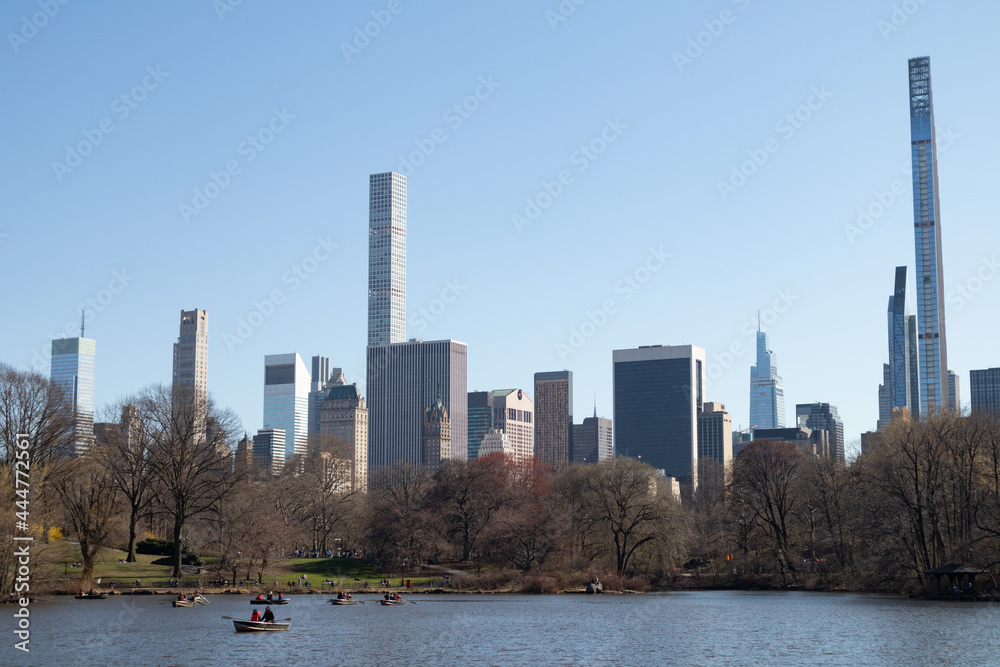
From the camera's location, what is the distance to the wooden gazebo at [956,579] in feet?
237

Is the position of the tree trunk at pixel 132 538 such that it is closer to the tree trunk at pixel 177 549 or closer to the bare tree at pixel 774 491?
the tree trunk at pixel 177 549

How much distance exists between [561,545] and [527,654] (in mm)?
48252

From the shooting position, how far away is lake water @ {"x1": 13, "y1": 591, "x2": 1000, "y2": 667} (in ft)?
154

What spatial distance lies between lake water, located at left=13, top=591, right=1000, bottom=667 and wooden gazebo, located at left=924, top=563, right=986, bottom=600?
8.28 feet

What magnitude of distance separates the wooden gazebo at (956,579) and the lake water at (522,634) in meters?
2.52

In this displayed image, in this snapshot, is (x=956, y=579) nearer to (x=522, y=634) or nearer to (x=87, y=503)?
(x=522, y=634)

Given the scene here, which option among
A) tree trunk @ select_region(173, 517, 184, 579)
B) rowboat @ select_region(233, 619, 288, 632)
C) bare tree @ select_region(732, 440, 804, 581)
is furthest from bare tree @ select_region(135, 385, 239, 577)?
bare tree @ select_region(732, 440, 804, 581)

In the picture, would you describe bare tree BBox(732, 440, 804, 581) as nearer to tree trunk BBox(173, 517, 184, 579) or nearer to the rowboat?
tree trunk BBox(173, 517, 184, 579)

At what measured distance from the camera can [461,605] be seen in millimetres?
77000

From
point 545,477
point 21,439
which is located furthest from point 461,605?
point 545,477

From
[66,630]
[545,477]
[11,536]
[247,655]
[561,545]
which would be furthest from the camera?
[545,477]

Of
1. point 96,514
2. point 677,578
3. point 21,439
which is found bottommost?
point 677,578

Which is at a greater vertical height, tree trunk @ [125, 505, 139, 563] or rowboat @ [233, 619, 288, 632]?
tree trunk @ [125, 505, 139, 563]

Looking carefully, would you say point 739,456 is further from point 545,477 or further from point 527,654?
point 527,654
